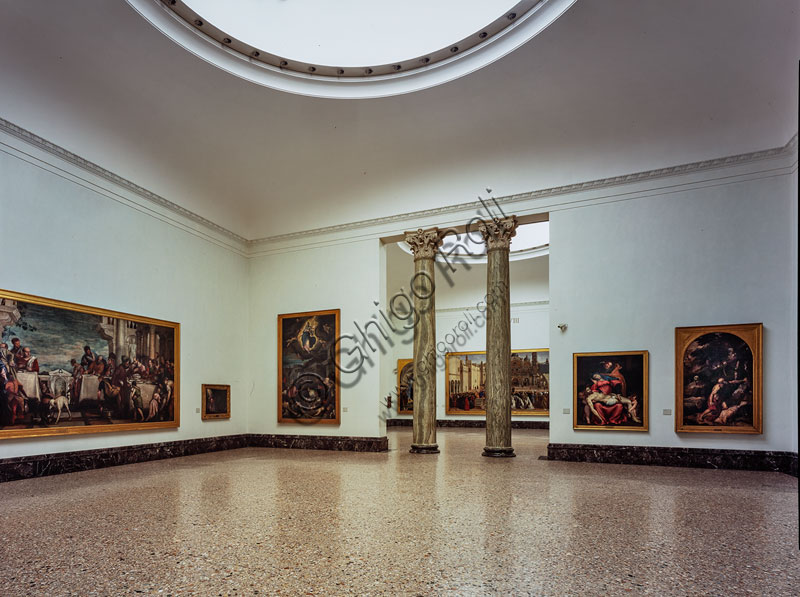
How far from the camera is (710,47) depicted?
36.9ft

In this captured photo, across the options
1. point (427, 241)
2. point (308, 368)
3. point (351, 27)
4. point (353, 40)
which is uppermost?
point (351, 27)

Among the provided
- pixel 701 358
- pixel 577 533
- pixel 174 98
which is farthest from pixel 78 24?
pixel 701 358

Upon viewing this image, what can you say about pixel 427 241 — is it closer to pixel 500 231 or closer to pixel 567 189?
pixel 500 231

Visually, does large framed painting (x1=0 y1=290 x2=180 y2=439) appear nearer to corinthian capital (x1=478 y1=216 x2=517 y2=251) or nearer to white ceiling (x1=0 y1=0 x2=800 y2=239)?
white ceiling (x1=0 y1=0 x2=800 y2=239)

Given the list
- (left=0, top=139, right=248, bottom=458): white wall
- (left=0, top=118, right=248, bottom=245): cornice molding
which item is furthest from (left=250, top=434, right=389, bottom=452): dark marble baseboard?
(left=0, top=118, right=248, bottom=245): cornice molding

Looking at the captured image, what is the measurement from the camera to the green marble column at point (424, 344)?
15.4 metres

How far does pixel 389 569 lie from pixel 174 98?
12.2 metres

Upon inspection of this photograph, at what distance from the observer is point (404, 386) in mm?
28594

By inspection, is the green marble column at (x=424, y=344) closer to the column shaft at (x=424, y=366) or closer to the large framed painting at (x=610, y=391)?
the column shaft at (x=424, y=366)

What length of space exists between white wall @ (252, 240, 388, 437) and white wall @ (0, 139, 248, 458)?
0.54 metres

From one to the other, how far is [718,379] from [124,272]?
14368 mm

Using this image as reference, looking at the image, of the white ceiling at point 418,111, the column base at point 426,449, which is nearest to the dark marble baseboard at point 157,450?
the column base at point 426,449

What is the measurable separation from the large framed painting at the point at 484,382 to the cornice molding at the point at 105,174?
1404 cm

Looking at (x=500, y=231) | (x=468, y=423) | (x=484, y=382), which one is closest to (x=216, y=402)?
(x=500, y=231)
